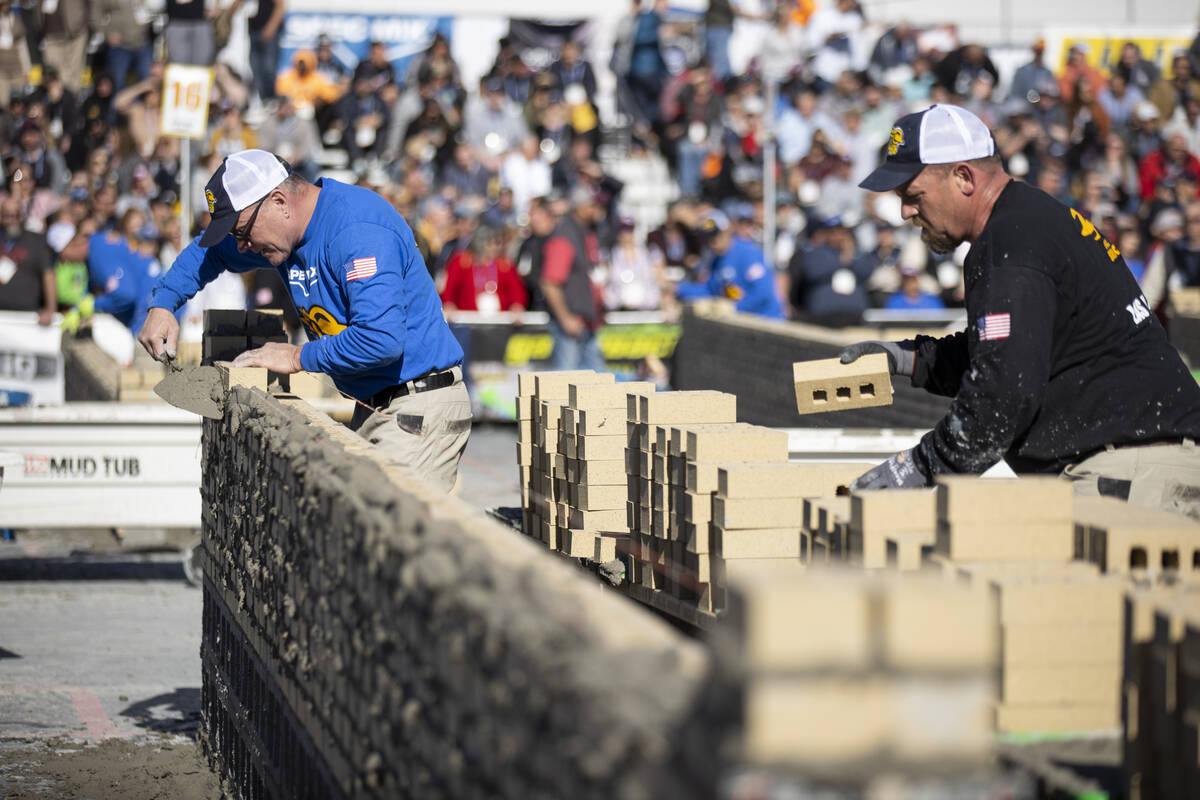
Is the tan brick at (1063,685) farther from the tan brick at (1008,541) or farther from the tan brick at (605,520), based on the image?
the tan brick at (605,520)

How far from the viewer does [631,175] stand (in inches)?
946

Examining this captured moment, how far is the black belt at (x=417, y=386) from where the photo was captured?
6.57 metres

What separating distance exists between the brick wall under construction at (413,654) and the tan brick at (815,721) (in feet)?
0.44

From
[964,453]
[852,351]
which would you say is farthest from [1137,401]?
[852,351]

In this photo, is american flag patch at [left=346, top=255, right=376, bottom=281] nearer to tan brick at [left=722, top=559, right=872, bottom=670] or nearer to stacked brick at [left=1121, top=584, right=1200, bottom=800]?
stacked brick at [left=1121, top=584, right=1200, bottom=800]

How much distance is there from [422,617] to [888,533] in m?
1.30

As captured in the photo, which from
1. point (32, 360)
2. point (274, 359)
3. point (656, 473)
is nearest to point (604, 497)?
point (656, 473)

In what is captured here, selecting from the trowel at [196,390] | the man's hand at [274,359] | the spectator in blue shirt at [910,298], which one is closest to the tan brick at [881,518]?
the man's hand at [274,359]

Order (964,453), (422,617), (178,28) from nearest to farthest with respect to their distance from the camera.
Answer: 1. (422,617)
2. (964,453)
3. (178,28)

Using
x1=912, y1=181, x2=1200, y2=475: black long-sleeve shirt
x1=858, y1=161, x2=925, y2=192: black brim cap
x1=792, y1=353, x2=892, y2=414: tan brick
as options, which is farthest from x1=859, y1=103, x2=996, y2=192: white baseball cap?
x1=792, y1=353, x2=892, y2=414: tan brick

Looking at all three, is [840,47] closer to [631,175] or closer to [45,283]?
[631,175]

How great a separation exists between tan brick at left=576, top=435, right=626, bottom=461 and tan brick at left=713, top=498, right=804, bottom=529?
4.03 ft

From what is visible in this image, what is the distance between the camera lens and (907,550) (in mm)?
3928

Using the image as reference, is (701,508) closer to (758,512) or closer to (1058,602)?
(758,512)
